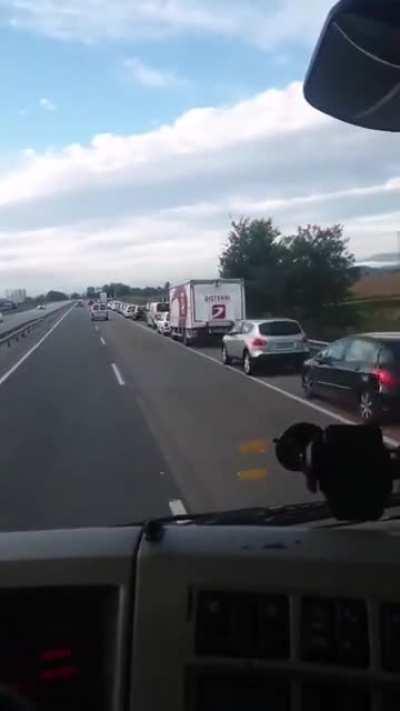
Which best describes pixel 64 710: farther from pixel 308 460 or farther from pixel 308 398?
pixel 308 398

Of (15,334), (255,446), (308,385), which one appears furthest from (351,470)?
(15,334)

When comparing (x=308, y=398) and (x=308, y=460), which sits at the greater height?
(x=308, y=460)

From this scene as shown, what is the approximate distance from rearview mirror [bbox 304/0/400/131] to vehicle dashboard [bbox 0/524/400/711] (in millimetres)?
2210

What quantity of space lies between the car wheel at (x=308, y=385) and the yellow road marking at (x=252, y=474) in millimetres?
8093

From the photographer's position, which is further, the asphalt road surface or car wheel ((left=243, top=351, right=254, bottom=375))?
car wheel ((left=243, top=351, right=254, bottom=375))

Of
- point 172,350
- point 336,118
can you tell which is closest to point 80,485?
point 336,118

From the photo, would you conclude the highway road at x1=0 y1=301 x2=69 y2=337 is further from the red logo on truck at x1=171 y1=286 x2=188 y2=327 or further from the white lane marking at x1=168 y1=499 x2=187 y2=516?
the white lane marking at x1=168 y1=499 x2=187 y2=516

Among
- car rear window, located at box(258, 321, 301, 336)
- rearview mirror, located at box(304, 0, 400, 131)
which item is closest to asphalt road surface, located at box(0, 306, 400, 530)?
car rear window, located at box(258, 321, 301, 336)

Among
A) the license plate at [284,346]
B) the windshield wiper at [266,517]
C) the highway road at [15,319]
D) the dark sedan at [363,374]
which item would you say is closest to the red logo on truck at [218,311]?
the highway road at [15,319]

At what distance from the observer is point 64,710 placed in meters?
1.98

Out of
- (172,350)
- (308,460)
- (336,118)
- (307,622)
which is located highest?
(336,118)

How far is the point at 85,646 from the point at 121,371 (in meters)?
27.3

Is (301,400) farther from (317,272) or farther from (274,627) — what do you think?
(317,272)

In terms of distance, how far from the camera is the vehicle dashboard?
6.26ft
